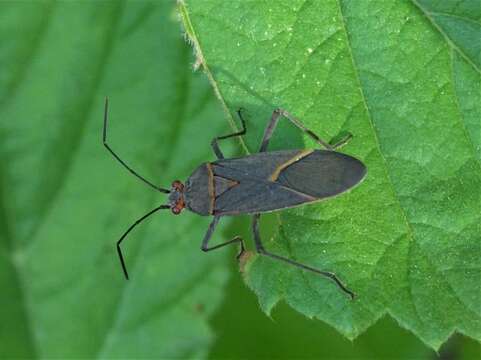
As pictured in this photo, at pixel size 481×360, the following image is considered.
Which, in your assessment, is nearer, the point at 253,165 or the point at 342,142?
the point at 342,142

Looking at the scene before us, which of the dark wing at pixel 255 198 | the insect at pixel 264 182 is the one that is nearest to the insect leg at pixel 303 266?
the insect at pixel 264 182

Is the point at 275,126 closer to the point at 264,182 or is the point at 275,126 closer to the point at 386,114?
the point at 264,182

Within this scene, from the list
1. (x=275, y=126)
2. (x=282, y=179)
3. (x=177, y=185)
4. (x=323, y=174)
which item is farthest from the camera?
(x=177, y=185)

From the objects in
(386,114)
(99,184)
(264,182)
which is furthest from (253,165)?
(99,184)

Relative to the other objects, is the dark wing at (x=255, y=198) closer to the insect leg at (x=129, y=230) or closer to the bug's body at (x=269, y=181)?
the bug's body at (x=269, y=181)

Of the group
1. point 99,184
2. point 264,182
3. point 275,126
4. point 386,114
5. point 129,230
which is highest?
point 386,114

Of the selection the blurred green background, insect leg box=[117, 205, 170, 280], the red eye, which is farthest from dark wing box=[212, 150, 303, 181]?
insect leg box=[117, 205, 170, 280]

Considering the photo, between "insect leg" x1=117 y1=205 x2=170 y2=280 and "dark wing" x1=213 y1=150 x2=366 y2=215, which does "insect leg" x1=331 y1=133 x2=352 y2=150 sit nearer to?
"dark wing" x1=213 y1=150 x2=366 y2=215
